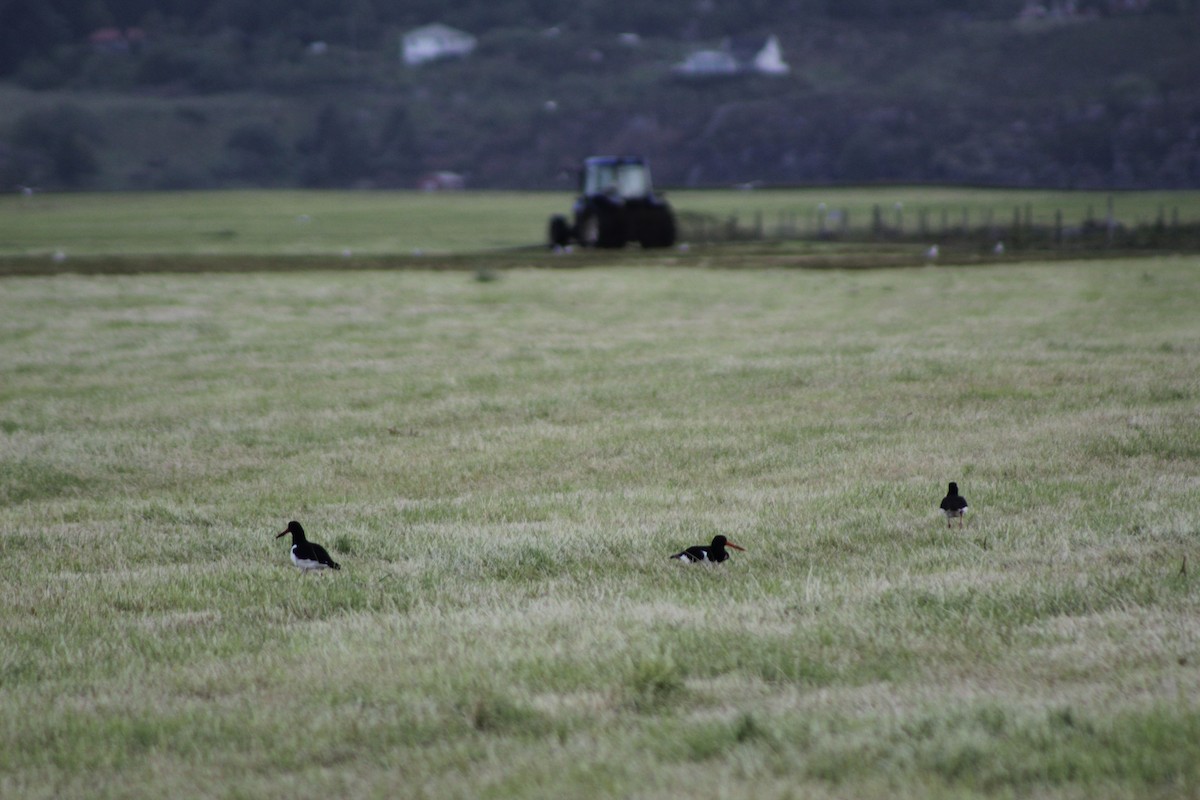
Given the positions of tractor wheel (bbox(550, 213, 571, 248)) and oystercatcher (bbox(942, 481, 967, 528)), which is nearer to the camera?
oystercatcher (bbox(942, 481, 967, 528))

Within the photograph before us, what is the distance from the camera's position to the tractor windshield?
48281 mm

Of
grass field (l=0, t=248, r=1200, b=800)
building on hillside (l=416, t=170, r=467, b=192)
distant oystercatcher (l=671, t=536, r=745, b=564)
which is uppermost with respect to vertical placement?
building on hillside (l=416, t=170, r=467, b=192)

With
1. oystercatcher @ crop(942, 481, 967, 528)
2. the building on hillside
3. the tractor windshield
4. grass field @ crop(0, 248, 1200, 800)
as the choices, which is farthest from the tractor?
the building on hillside

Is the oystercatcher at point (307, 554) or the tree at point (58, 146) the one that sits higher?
the tree at point (58, 146)

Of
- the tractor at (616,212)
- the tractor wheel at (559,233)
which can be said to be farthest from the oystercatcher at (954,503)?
the tractor wheel at (559,233)

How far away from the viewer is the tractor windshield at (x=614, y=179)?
48281mm

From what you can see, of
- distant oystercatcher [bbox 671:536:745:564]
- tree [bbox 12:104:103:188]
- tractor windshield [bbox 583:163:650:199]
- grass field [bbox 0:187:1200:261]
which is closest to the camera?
distant oystercatcher [bbox 671:536:745:564]

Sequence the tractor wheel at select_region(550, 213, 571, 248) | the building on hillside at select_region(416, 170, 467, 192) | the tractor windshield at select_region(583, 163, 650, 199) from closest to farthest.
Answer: the tractor windshield at select_region(583, 163, 650, 199) → the tractor wheel at select_region(550, 213, 571, 248) → the building on hillside at select_region(416, 170, 467, 192)

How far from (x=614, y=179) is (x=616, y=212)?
2.23m

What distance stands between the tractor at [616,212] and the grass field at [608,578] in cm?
2894

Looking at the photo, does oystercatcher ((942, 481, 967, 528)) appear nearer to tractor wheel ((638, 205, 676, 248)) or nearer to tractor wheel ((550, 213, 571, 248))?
tractor wheel ((638, 205, 676, 248))

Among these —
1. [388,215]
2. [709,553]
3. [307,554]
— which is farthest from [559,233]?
[388,215]

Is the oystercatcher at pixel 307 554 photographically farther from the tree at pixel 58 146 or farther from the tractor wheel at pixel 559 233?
the tree at pixel 58 146

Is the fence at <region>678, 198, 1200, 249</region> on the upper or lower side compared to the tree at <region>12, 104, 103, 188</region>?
lower
